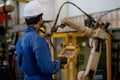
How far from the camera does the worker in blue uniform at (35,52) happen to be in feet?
7.66

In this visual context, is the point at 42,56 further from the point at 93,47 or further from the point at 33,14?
the point at 93,47

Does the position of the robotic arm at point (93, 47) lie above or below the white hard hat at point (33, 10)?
below

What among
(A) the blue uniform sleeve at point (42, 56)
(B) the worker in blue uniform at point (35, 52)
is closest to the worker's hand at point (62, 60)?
(B) the worker in blue uniform at point (35, 52)

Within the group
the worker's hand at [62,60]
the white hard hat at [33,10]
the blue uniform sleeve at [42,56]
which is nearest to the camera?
the blue uniform sleeve at [42,56]

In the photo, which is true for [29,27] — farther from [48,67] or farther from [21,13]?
[21,13]

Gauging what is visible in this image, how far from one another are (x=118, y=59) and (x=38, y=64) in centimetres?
128

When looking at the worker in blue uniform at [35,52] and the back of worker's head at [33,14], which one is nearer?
the worker in blue uniform at [35,52]

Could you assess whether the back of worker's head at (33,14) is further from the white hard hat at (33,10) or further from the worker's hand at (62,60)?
the worker's hand at (62,60)

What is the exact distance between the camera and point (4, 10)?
5074mm

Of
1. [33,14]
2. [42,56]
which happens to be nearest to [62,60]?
[42,56]

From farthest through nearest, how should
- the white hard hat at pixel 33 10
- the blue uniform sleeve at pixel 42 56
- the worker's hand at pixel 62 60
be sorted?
the worker's hand at pixel 62 60 → the white hard hat at pixel 33 10 → the blue uniform sleeve at pixel 42 56

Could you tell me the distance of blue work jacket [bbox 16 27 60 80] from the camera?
2.33m

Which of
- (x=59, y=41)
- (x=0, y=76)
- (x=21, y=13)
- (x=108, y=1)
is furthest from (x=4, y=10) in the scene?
(x=108, y=1)

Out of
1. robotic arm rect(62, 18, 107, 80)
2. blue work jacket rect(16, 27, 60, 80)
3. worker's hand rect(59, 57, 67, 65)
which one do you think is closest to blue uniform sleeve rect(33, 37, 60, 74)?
blue work jacket rect(16, 27, 60, 80)
